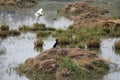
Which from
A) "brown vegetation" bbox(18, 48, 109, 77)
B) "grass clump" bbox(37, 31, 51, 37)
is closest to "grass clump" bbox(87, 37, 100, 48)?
"brown vegetation" bbox(18, 48, 109, 77)

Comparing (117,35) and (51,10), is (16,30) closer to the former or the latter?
(117,35)

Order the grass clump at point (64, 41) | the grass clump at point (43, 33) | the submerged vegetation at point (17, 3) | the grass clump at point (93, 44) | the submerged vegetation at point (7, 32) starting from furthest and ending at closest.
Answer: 1. the submerged vegetation at point (17, 3)
2. the submerged vegetation at point (7, 32)
3. the grass clump at point (43, 33)
4. the grass clump at point (64, 41)
5. the grass clump at point (93, 44)

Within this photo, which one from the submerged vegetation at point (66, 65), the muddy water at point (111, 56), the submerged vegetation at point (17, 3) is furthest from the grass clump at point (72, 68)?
the submerged vegetation at point (17, 3)

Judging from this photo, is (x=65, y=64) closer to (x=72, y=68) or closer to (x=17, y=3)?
(x=72, y=68)

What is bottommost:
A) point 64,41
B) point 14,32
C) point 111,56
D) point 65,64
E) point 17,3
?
point 17,3

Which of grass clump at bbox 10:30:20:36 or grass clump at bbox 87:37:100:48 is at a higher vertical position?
grass clump at bbox 87:37:100:48

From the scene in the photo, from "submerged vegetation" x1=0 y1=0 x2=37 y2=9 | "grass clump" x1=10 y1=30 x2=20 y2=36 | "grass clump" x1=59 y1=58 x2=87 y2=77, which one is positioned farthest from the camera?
"submerged vegetation" x1=0 y1=0 x2=37 y2=9

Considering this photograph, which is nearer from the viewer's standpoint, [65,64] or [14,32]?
[65,64]

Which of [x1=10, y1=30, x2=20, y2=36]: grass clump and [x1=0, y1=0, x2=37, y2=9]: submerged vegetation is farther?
[x1=0, y1=0, x2=37, y2=9]: submerged vegetation

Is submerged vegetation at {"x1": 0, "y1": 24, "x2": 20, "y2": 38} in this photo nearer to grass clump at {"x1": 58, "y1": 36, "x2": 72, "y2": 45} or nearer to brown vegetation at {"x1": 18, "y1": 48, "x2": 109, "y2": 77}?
grass clump at {"x1": 58, "y1": 36, "x2": 72, "y2": 45}

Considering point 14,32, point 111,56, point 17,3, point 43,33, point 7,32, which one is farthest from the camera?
point 17,3

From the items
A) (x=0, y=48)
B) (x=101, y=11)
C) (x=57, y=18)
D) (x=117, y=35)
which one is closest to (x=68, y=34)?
(x=117, y=35)

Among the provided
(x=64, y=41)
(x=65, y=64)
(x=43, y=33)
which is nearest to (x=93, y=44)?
(x=64, y=41)

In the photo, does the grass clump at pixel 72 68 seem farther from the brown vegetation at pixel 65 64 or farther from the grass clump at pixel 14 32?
the grass clump at pixel 14 32
